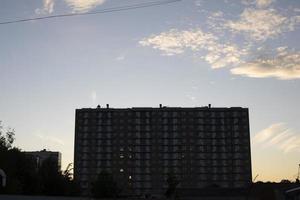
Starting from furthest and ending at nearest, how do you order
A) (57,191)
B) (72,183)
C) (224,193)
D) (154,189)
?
1. (154,189)
2. (224,193)
3. (72,183)
4. (57,191)

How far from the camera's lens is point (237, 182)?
645ft

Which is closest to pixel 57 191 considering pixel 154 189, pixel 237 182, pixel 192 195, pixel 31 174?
pixel 31 174

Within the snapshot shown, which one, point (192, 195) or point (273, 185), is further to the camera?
point (192, 195)

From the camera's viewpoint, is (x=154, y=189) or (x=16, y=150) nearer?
(x=16, y=150)

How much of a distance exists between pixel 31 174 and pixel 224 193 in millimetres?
41127

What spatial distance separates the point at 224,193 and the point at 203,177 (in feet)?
294

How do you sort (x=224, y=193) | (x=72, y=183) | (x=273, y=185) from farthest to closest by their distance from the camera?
(x=224, y=193)
(x=72, y=183)
(x=273, y=185)

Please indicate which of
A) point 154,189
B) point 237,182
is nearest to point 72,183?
point 154,189

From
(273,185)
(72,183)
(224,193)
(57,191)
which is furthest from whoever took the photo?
(224,193)

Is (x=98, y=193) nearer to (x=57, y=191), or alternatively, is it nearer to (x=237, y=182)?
(x=57, y=191)

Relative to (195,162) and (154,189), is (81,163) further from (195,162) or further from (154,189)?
(195,162)

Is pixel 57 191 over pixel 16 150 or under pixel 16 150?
under

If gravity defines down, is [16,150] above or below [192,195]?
above

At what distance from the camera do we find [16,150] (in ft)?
282
